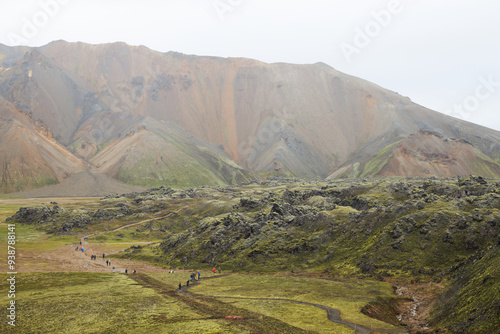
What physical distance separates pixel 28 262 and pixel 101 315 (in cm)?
6532

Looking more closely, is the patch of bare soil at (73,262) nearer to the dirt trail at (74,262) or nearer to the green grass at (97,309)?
the dirt trail at (74,262)

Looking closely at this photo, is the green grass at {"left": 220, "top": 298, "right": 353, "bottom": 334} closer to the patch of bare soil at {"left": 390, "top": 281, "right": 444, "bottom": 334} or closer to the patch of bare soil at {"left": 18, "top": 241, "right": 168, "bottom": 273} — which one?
the patch of bare soil at {"left": 390, "top": 281, "right": 444, "bottom": 334}

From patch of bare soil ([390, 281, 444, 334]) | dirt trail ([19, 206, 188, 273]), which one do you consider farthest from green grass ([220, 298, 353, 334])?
dirt trail ([19, 206, 188, 273])

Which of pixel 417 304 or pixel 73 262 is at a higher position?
pixel 417 304

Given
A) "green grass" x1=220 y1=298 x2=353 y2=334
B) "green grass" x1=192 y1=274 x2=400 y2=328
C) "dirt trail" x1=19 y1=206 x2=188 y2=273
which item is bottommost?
"dirt trail" x1=19 y1=206 x2=188 y2=273

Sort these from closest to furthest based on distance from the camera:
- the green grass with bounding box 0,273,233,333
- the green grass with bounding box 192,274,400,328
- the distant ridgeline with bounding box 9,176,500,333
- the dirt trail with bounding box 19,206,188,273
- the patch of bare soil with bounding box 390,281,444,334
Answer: the green grass with bounding box 0,273,233,333 < the patch of bare soil with bounding box 390,281,444,334 < the distant ridgeline with bounding box 9,176,500,333 < the green grass with bounding box 192,274,400,328 < the dirt trail with bounding box 19,206,188,273

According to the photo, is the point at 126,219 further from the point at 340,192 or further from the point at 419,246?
the point at 419,246

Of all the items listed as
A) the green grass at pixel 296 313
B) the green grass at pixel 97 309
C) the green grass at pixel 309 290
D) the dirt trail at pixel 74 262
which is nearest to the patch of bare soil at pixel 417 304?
the green grass at pixel 309 290

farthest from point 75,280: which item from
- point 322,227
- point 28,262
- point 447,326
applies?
point 447,326

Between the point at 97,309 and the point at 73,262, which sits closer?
the point at 97,309

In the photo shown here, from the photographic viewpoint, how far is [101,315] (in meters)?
55.9

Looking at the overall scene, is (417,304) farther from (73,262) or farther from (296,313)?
(73,262)

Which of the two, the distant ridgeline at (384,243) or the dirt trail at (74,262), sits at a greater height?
the distant ridgeline at (384,243)

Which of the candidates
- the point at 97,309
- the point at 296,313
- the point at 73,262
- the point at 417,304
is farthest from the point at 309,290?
the point at 73,262
